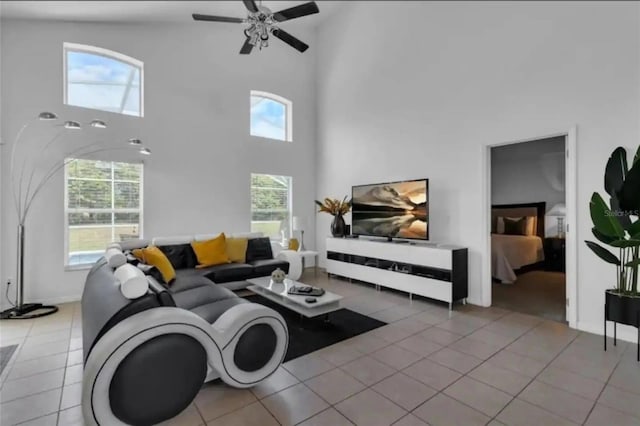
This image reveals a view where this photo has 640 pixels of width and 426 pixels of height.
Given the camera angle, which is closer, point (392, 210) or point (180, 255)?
point (180, 255)

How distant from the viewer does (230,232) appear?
5828mm

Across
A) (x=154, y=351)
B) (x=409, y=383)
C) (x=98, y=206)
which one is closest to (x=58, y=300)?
(x=98, y=206)

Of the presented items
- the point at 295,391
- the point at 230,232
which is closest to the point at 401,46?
the point at 230,232

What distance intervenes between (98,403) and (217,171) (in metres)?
4.51

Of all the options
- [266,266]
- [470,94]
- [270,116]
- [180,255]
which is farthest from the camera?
[270,116]

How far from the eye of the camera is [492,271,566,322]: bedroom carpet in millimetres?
3902

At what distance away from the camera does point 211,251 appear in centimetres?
475

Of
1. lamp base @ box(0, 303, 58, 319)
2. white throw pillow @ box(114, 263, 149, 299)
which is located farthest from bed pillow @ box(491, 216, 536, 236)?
lamp base @ box(0, 303, 58, 319)

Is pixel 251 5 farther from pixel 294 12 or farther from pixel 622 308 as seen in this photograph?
pixel 622 308

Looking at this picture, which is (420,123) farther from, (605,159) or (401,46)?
(605,159)

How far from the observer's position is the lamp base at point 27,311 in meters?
3.74

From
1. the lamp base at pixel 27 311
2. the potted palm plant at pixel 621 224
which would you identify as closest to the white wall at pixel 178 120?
the lamp base at pixel 27 311

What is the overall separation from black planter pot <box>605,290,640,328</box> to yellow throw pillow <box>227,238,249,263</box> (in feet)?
14.7

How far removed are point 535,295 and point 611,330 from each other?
146cm
